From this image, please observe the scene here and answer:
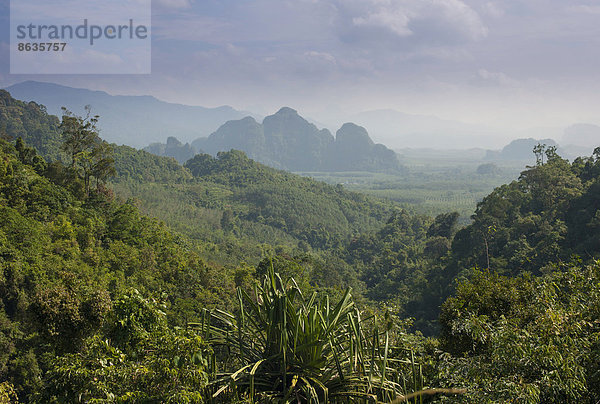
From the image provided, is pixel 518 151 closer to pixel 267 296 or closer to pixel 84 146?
pixel 84 146

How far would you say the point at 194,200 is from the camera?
43.6 metres

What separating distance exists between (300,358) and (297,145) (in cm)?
18464

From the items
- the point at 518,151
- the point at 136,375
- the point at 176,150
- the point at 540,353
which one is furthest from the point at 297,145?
the point at 136,375

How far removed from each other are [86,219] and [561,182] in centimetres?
2216

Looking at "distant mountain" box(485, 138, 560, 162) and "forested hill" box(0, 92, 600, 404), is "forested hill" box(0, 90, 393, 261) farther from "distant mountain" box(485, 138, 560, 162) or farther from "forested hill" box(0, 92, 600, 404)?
"distant mountain" box(485, 138, 560, 162)

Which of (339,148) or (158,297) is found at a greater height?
(339,148)

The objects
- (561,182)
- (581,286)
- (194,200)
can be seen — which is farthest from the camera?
(194,200)

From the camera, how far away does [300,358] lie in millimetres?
2285

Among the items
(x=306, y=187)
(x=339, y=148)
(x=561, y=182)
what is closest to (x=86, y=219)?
(x=561, y=182)

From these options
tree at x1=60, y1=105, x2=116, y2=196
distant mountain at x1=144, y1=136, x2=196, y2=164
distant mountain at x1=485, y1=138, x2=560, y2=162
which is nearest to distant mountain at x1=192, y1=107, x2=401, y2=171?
distant mountain at x1=144, y1=136, x2=196, y2=164

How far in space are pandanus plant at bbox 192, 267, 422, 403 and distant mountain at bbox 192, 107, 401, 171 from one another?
15318 centimetres

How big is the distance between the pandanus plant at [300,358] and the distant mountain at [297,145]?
153185mm

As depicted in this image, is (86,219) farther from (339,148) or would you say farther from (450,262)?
(339,148)

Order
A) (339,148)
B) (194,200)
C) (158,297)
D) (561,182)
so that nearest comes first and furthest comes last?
(158,297), (561,182), (194,200), (339,148)
